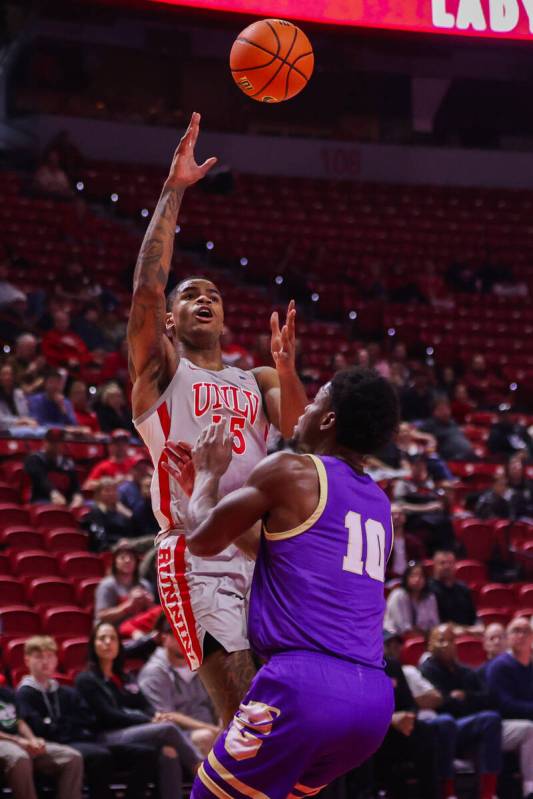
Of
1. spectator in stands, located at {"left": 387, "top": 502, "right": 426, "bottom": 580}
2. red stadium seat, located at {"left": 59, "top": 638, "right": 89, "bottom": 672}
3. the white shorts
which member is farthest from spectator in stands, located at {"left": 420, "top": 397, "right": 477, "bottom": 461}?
the white shorts

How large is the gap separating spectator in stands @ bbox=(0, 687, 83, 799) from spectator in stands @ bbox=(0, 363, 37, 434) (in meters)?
4.28

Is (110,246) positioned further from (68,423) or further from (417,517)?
(417,517)

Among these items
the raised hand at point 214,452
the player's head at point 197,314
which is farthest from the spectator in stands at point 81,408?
the raised hand at point 214,452

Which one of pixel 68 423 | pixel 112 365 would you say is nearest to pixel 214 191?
pixel 112 365

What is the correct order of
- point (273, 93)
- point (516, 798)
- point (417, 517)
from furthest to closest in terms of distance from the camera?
point (417, 517) < point (516, 798) < point (273, 93)

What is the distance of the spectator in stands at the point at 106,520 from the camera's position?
10703 millimetres

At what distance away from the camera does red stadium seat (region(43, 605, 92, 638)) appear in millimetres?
9484

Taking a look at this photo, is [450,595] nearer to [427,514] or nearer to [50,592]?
[427,514]

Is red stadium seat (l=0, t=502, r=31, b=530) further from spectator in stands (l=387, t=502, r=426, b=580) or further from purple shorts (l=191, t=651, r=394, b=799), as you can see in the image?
purple shorts (l=191, t=651, r=394, b=799)

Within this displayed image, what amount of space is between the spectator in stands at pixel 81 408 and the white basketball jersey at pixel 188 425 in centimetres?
767

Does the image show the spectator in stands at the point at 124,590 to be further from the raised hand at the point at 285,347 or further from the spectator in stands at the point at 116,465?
the raised hand at the point at 285,347

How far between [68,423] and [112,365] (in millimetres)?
1454

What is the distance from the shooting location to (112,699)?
839 cm

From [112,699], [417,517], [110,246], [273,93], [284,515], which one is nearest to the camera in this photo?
[284,515]
